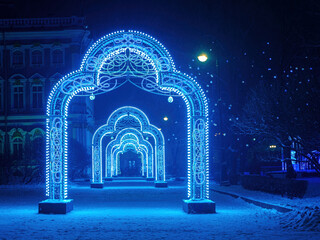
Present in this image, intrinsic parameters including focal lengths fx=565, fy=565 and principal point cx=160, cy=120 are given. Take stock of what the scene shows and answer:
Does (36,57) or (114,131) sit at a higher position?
(36,57)

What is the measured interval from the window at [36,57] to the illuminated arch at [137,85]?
39170mm

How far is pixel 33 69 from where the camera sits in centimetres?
5681

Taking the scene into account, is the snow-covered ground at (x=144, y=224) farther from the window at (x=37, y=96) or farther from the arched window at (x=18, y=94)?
the arched window at (x=18, y=94)

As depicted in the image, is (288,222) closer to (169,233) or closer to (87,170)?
(169,233)

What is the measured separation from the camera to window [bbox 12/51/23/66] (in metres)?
56.4

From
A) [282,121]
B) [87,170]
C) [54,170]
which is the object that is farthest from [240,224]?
[87,170]

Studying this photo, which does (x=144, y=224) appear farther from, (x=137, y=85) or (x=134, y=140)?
(x=134, y=140)

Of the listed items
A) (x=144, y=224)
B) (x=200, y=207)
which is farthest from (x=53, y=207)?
A: (x=200, y=207)

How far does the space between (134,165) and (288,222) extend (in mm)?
59345

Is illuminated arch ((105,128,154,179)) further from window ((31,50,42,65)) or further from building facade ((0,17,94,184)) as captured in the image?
window ((31,50,42,65))

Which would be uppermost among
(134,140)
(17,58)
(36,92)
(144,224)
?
(17,58)

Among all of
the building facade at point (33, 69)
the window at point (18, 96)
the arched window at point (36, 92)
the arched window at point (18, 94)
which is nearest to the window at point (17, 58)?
the building facade at point (33, 69)

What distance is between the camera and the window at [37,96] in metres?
57.1

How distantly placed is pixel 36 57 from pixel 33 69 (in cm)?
124
